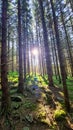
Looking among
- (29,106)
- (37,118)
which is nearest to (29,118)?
(37,118)

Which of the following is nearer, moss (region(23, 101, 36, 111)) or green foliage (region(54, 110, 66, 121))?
green foliage (region(54, 110, 66, 121))

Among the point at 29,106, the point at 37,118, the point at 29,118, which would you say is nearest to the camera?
the point at 29,118

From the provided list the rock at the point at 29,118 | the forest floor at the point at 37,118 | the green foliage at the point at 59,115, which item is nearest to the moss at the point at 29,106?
the forest floor at the point at 37,118

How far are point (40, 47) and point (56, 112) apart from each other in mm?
25837

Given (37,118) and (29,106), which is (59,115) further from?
(29,106)

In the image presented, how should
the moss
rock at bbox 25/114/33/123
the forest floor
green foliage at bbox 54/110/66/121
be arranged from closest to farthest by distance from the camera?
1. the forest floor
2. rock at bbox 25/114/33/123
3. green foliage at bbox 54/110/66/121
4. the moss

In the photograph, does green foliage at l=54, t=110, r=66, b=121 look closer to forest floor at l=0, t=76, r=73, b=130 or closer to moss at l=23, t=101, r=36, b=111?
forest floor at l=0, t=76, r=73, b=130

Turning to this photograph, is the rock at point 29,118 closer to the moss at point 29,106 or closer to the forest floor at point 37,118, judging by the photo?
the forest floor at point 37,118

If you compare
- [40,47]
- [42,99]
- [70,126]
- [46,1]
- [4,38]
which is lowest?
[70,126]

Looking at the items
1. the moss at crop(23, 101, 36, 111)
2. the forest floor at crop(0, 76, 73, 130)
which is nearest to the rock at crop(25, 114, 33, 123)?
the forest floor at crop(0, 76, 73, 130)

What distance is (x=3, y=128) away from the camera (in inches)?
250

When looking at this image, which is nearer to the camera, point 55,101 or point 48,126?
point 48,126

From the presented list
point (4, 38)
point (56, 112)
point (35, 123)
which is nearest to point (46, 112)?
point (56, 112)

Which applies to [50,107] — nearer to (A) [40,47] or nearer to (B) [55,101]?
(B) [55,101]
